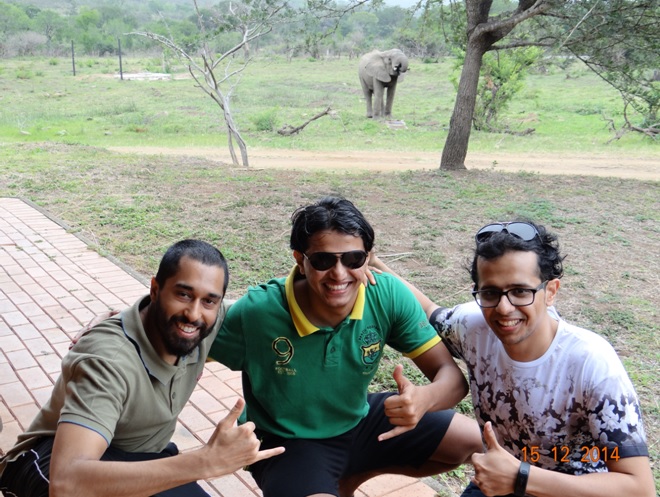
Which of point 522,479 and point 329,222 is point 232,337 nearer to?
point 329,222

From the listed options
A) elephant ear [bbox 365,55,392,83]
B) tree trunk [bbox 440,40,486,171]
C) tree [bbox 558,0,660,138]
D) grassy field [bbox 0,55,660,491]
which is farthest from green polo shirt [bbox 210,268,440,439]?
elephant ear [bbox 365,55,392,83]

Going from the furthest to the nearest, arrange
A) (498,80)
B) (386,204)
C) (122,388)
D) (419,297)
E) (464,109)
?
1. (498,80)
2. (464,109)
3. (386,204)
4. (419,297)
5. (122,388)

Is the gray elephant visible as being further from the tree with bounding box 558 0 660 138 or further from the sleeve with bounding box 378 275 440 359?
the sleeve with bounding box 378 275 440 359

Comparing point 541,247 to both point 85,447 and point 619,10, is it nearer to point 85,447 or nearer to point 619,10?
point 85,447

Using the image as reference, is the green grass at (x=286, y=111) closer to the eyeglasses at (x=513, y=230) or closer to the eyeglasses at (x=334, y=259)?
the eyeglasses at (x=513, y=230)

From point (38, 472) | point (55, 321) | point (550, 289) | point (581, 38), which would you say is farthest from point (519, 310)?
point (581, 38)

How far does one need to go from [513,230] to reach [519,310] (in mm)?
234

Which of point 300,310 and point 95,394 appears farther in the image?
point 300,310

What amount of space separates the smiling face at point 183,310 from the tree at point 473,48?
26.6ft

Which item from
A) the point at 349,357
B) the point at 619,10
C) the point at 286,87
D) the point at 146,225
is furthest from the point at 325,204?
the point at 286,87

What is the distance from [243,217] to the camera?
A: 7262mm

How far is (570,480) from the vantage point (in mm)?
1775
